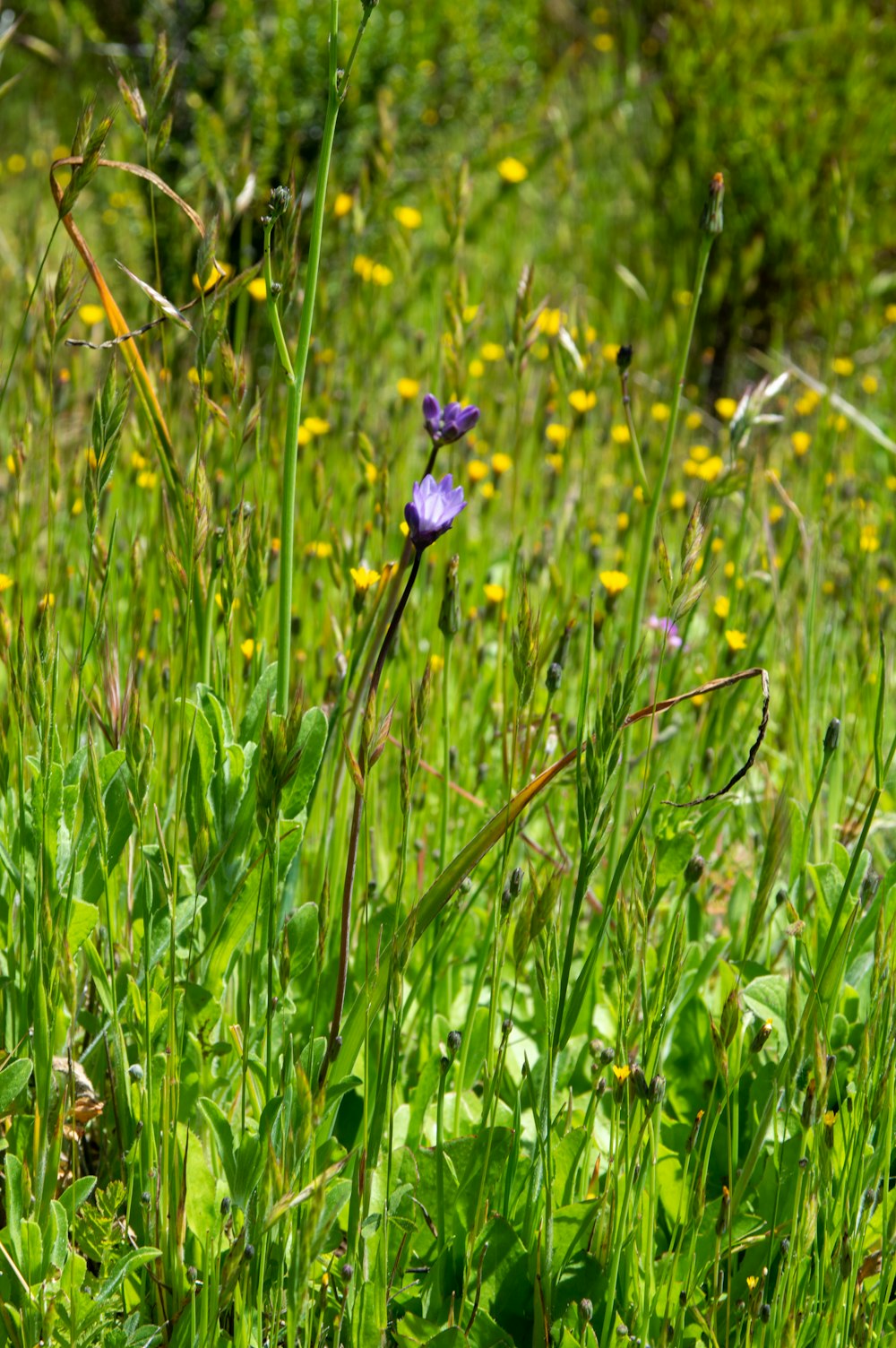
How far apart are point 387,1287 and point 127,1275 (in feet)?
0.77

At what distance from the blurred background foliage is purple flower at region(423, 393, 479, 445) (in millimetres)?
2398

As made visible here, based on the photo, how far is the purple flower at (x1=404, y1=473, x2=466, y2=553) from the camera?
0.99 meters

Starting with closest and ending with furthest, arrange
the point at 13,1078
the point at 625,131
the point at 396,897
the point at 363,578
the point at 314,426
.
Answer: the point at 396,897, the point at 13,1078, the point at 363,578, the point at 314,426, the point at 625,131

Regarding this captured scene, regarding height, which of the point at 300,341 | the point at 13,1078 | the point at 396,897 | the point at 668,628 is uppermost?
the point at 300,341

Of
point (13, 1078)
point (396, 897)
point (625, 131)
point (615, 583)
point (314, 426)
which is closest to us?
point (396, 897)

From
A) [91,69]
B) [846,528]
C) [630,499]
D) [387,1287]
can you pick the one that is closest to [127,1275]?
[387,1287]

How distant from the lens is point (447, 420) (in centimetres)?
112

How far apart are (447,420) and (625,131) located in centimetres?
394

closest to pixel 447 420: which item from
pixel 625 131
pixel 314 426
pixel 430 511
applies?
pixel 430 511

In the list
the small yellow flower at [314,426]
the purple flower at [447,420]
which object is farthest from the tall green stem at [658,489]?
the small yellow flower at [314,426]

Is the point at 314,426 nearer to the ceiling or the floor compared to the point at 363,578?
nearer to the floor

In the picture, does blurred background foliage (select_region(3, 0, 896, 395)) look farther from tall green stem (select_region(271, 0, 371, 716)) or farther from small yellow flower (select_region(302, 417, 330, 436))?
tall green stem (select_region(271, 0, 371, 716))

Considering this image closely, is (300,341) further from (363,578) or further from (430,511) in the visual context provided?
(363,578)

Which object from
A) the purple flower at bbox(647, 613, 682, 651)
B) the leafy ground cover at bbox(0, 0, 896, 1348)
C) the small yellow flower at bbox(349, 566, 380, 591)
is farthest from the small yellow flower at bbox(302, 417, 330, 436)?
the small yellow flower at bbox(349, 566, 380, 591)
